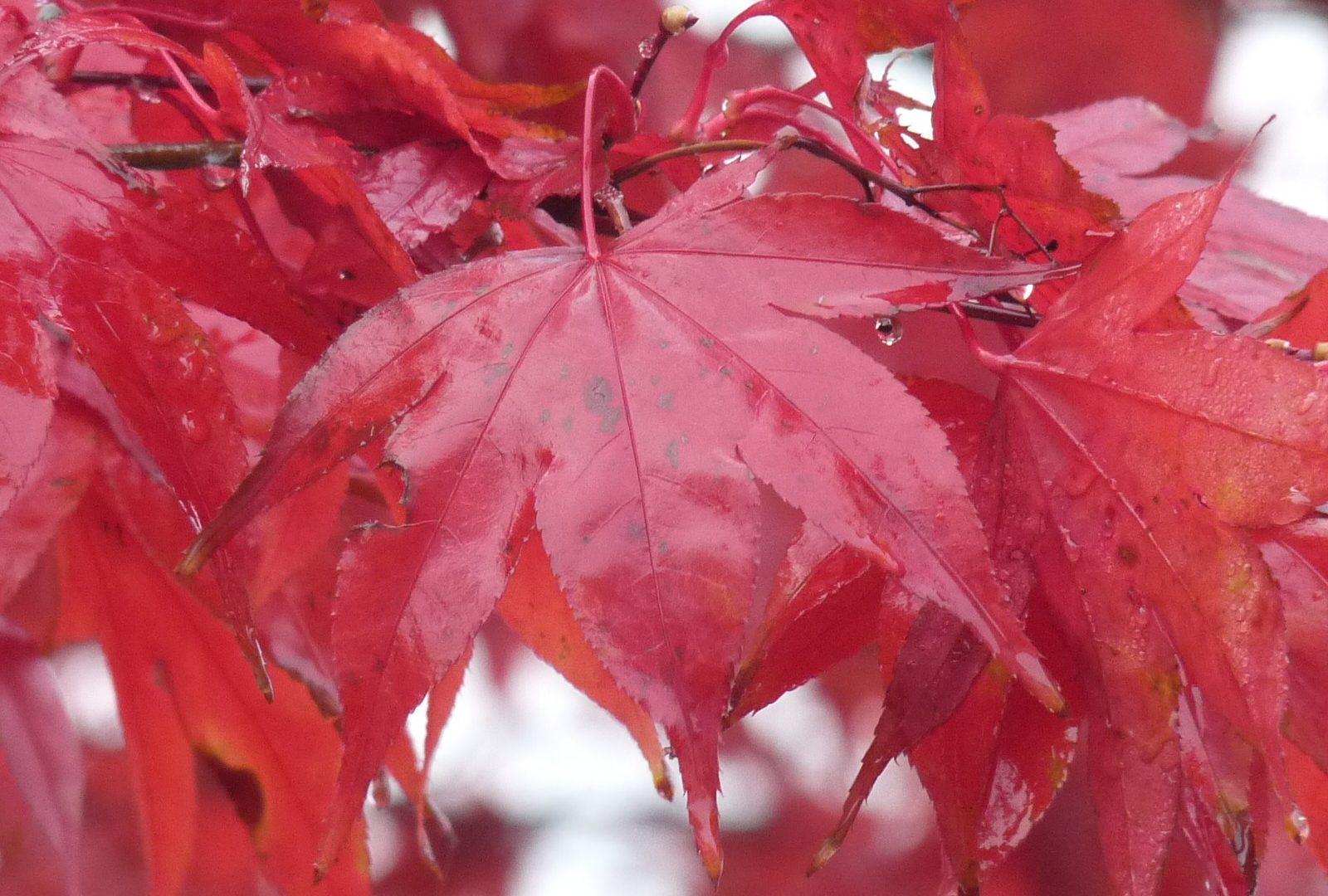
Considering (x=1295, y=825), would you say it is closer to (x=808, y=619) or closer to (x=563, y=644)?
(x=808, y=619)

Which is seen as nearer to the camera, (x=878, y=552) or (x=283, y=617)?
(x=878, y=552)

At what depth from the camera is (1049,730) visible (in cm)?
37

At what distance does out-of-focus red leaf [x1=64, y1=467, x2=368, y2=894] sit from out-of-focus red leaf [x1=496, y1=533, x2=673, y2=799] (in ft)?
0.78

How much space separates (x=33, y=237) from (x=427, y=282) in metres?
0.13

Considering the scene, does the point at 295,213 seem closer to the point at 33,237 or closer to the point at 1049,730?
the point at 33,237

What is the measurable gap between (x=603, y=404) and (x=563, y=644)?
16 cm

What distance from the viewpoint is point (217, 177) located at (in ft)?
1.42

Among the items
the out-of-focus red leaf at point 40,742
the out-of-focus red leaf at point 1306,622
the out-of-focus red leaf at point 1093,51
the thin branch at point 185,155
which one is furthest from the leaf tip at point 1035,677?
the out-of-focus red leaf at point 1093,51

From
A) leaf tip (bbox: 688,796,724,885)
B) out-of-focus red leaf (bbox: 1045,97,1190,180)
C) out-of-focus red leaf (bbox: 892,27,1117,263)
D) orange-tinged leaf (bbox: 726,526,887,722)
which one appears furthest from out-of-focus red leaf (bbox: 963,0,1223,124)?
leaf tip (bbox: 688,796,724,885)

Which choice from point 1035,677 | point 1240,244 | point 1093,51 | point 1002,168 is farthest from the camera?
point 1093,51

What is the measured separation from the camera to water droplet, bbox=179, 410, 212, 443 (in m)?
0.32

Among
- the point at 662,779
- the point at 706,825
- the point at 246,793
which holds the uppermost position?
the point at 706,825

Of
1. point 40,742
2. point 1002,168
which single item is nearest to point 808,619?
point 1002,168

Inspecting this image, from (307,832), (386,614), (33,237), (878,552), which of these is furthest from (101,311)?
(307,832)
